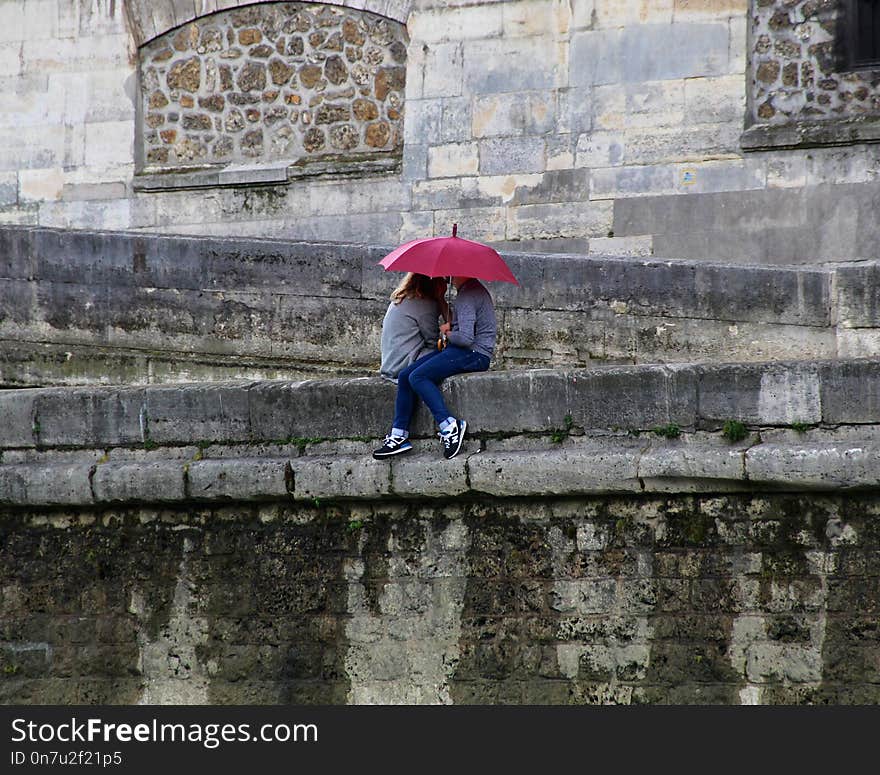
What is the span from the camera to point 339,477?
7.45m

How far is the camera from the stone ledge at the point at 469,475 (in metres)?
6.72

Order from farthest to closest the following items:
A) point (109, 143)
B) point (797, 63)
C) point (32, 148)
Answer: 1. point (32, 148)
2. point (109, 143)
3. point (797, 63)

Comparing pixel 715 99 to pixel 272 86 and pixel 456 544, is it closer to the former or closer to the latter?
pixel 272 86

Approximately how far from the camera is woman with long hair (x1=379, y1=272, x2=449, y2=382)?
752cm

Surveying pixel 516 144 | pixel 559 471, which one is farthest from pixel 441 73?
pixel 559 471

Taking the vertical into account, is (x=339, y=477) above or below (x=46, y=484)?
above

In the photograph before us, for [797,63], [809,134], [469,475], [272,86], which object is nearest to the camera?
[469,475]

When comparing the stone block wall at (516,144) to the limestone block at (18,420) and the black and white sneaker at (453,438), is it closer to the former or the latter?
the black and white sneaker at (453,438)

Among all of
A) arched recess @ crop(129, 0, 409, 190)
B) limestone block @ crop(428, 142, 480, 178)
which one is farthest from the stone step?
arched recess @ crop(129, 0, 409, 190)

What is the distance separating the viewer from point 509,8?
1310cm

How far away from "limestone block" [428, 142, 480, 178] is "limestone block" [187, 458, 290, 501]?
19.9ft

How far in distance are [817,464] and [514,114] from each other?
6933mm

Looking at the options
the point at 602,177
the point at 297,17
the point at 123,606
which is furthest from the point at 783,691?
the point at 297,17

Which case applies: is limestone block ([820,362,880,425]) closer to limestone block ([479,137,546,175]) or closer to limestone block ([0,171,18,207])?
limestone block ([479,137,546,175])
